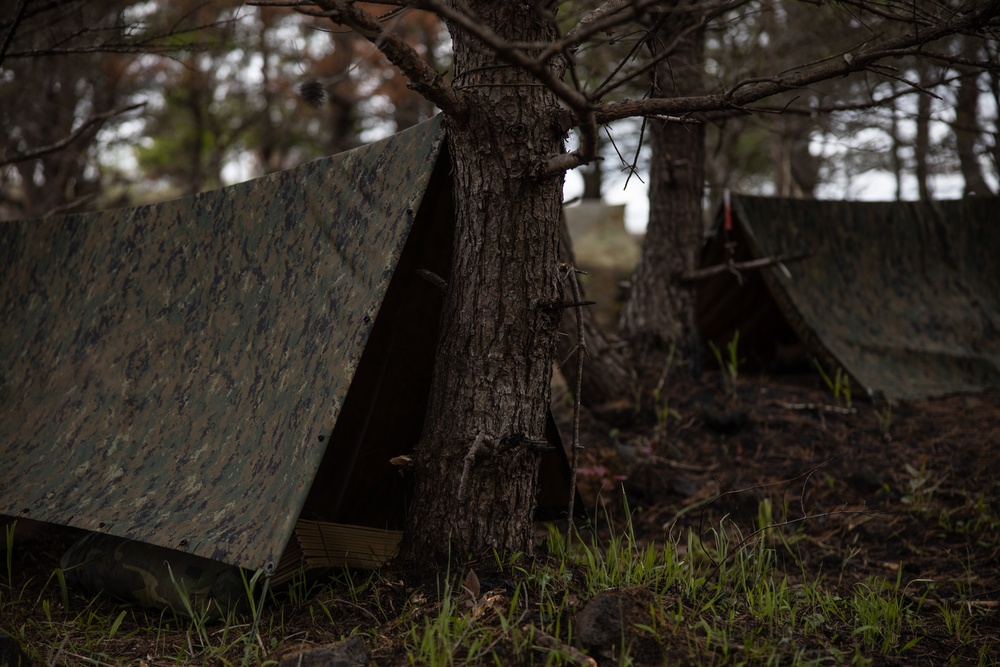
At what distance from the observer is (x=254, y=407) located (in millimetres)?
2764

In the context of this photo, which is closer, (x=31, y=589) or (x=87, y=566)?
(x=87, y=566)

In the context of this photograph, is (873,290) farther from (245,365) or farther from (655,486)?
(245,365)

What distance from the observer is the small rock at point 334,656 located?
2.15 m

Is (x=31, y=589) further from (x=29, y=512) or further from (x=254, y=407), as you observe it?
(x=254, y=407)

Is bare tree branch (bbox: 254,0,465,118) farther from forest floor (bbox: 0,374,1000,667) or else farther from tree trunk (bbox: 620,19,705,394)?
tree trunk (bbox: 620,19,705,394)

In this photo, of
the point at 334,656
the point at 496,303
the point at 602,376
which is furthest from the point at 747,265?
the point at 334,656

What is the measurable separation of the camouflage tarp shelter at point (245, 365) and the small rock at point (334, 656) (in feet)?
0.95

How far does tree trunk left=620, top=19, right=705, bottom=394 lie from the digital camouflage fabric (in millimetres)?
2814

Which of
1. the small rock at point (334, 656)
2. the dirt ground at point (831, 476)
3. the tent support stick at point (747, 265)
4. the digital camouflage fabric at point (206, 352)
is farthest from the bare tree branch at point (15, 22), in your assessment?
the tent support stick at point (747, 265)

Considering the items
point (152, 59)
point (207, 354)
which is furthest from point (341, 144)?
point (207, 354)

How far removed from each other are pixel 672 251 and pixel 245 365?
3.23 metres

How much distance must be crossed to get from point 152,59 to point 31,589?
396 inches

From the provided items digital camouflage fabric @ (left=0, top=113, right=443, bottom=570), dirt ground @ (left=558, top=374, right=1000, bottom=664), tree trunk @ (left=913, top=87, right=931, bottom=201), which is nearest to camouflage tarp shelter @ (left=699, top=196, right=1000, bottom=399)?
dirt ground @ (left=558, top=374, right=1000, bottom=664)

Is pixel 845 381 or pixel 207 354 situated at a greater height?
pixel 207 354
